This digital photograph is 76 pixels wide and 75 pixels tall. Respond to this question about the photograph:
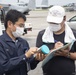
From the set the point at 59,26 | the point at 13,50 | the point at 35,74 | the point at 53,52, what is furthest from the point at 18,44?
the point at 35,74

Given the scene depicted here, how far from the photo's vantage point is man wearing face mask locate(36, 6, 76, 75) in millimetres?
3660

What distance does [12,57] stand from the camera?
3252 mm

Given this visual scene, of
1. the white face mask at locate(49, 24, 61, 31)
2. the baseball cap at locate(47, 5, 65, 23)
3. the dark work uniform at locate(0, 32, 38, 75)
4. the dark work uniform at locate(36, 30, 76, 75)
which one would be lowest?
the dark work uniform at locate(36, 30, 76, 75)

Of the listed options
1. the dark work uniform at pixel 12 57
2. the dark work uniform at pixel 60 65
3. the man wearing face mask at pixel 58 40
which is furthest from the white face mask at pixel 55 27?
the dark work uniform at pixel 12 57

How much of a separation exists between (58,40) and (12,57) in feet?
2.32

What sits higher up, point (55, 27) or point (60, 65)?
point (55, 27)

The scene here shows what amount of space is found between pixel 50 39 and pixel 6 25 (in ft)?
2.03

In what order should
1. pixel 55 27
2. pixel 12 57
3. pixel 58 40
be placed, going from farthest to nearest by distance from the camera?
pixel 58 40 → pixel 55 27 → pixel 12 57

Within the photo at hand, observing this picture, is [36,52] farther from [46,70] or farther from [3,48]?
[46,70]

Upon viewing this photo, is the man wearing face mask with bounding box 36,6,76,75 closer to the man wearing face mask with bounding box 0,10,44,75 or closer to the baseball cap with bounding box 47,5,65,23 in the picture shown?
the baseball cap with bounding box 47,5,65,23

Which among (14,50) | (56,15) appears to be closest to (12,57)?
(14,50)

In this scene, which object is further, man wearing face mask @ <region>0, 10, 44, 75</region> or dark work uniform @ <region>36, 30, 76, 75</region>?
dark work uniform @ <region>36, 30, 76, 75</region>

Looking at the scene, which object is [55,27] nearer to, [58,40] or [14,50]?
[58,40]

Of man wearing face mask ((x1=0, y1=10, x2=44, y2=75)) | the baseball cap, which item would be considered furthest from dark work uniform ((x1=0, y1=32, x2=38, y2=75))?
the baseball cap
